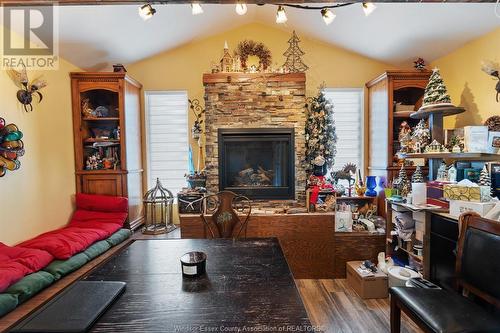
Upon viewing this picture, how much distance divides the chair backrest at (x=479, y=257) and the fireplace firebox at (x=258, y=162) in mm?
1852

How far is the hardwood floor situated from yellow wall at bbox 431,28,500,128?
209 cm

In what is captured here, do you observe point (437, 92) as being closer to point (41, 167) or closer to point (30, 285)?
point (30, 285)

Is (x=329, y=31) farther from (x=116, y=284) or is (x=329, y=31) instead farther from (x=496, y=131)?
(x=116, y=284)

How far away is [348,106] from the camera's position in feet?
12.3

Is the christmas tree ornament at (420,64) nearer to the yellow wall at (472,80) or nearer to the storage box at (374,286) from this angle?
the yellow wall at (472,80)

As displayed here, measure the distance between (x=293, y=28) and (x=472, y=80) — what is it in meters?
2.24

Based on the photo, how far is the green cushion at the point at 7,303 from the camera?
1.57m

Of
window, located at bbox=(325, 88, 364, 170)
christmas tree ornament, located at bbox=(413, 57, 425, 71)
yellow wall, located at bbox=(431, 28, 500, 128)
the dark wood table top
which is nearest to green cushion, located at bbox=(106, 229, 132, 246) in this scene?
the dark wood table top

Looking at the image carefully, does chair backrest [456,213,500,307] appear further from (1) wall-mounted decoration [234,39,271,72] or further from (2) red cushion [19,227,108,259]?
(2) red cushion [19,227,108,259]

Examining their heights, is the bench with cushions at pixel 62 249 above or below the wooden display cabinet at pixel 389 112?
below

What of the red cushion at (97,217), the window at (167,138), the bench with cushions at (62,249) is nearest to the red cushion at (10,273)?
the bench with cushions at (62,249)

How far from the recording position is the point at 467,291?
161 centimetres

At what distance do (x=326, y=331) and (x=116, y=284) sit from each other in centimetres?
166

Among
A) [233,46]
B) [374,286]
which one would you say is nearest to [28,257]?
[374,286]
